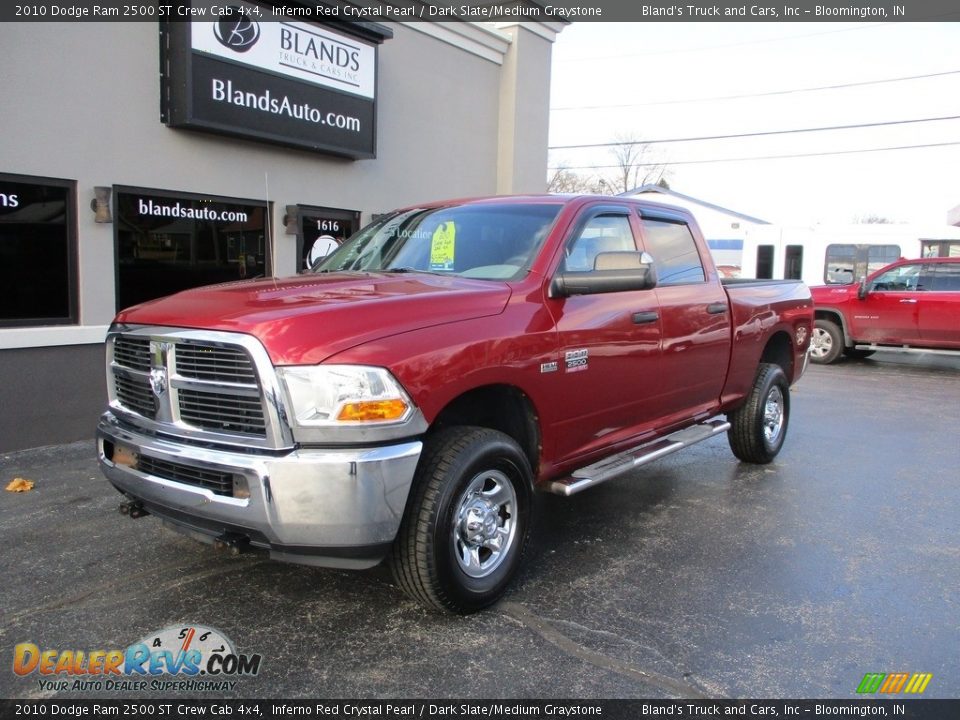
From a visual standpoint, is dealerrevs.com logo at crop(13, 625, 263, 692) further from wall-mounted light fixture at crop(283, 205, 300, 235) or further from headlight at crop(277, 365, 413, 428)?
wall-mounted light fixture at crop(283, 205, 300, 235)

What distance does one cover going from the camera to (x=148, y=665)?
3.12 metres

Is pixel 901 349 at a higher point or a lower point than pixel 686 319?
lower

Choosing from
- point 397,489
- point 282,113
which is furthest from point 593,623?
point 282,113

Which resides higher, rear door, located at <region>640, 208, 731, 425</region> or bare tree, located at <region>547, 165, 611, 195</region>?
bare tree, located at <region>547, 165, 611, 195</region>

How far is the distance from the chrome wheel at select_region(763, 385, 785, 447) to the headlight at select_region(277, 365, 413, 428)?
4.34m

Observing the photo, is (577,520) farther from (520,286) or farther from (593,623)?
(520,286)

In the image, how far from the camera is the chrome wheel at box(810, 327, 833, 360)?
1382cm

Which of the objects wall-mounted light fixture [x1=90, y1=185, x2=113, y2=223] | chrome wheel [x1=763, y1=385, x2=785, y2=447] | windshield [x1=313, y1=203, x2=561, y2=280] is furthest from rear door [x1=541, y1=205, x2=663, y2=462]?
wall-mounted light fixture [x1=90, y1=185, x2=113, y2=223]

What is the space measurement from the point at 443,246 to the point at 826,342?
11.5 m

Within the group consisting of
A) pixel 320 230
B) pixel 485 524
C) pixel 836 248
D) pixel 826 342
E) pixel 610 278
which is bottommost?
pixel 485 524

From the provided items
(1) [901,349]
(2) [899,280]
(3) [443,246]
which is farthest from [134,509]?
(1) [901,349]

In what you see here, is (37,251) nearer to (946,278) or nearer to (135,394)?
(135,394)

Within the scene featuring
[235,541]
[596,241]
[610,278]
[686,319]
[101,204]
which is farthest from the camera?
[101,204]

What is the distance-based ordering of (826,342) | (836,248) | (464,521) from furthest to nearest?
(836,248) → (826,342) → (464,521)
